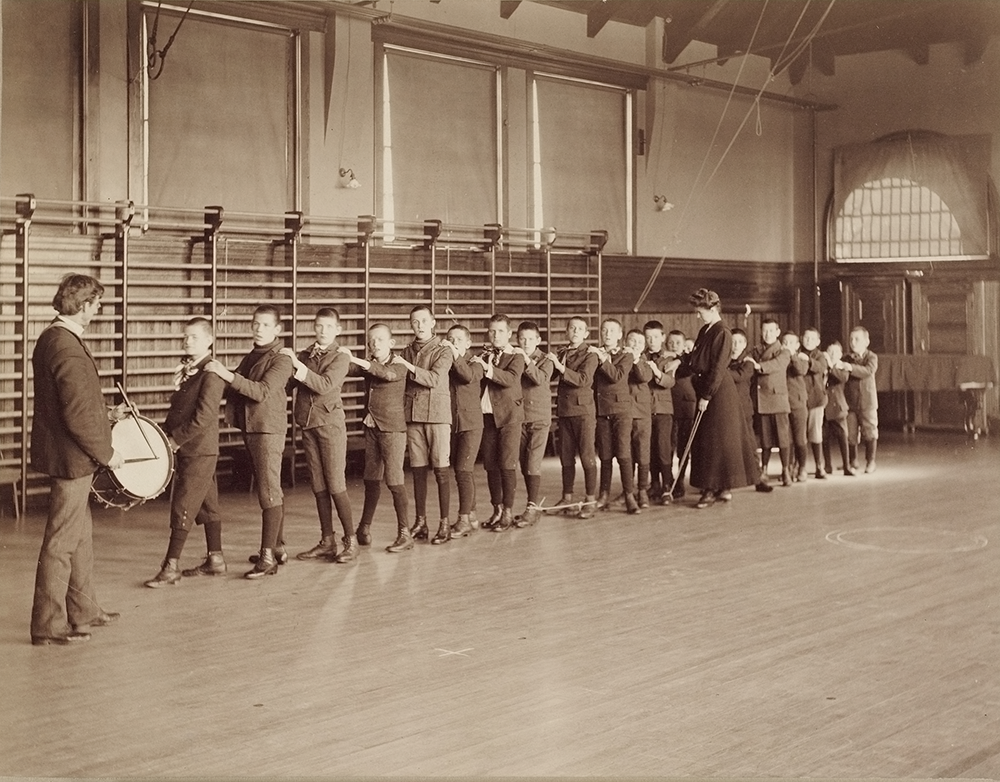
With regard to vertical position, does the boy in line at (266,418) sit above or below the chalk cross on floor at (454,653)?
above

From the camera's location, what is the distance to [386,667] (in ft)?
14.4

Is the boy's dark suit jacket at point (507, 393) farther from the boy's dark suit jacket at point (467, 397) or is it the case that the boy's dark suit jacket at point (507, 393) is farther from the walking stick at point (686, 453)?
the walking stick at point (686, 453)

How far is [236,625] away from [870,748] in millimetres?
2683

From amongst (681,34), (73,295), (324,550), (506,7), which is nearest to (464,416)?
(324,550)

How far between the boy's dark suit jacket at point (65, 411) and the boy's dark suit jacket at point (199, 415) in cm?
103

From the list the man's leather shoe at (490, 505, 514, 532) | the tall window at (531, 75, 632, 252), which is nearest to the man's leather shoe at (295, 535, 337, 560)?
the man's leather shoe at (490, 505, 514, 532)

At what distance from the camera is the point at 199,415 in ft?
18.7

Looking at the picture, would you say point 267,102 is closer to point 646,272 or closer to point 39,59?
point 39,59

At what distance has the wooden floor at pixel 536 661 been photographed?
3.43 metres

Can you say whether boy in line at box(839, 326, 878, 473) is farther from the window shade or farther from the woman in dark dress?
the window shade

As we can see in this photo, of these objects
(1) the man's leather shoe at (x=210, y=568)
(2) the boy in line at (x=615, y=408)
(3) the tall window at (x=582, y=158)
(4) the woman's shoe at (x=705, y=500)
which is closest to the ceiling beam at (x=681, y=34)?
(3) the tall window at (x=582, y=158)

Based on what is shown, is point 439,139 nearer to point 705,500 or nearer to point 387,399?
point 705,500

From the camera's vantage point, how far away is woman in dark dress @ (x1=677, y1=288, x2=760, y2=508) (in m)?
8.33

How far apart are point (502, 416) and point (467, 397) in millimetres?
300
